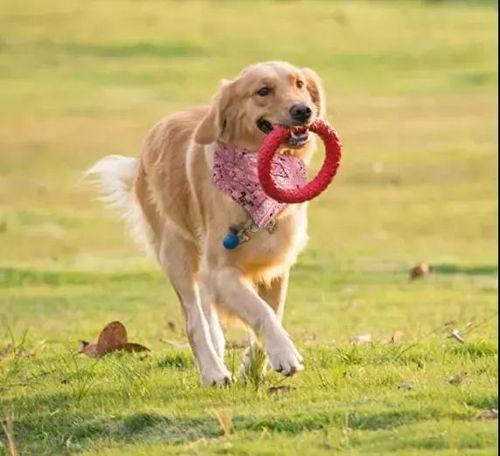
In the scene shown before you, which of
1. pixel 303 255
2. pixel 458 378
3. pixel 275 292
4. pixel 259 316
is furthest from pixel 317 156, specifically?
pixel 458 378

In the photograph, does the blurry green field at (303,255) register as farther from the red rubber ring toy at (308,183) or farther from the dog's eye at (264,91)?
the dog's eye at (264,91)

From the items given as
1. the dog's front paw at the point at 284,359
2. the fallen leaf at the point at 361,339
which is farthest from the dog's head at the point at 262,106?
the fallen leaf at the point at 361,339

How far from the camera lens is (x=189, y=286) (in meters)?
9.18

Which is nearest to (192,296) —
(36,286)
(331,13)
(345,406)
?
(345,406)

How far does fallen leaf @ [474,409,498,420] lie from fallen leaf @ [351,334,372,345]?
7.90 ft

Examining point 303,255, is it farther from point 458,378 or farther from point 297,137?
point 458,378

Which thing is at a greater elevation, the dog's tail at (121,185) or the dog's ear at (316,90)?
the dog's ear at (316,90)

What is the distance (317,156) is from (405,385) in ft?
46.5

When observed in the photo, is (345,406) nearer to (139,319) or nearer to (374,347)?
(374,347)

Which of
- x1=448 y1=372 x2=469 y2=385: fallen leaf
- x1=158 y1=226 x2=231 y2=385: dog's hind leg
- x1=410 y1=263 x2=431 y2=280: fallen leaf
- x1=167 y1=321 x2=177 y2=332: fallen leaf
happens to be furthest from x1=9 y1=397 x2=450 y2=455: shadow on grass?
x1=410 y1=263 x2=431 y2=280: fallen leaf

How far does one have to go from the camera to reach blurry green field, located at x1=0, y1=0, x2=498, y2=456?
289 inches

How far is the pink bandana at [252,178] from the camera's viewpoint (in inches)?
335

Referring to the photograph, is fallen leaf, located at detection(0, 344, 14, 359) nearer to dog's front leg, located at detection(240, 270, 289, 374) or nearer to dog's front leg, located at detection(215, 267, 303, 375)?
dog's front leg, located at detection(240, 270, 289, 374)

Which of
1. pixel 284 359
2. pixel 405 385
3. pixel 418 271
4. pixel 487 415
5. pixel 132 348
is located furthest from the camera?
pixel 418 271
